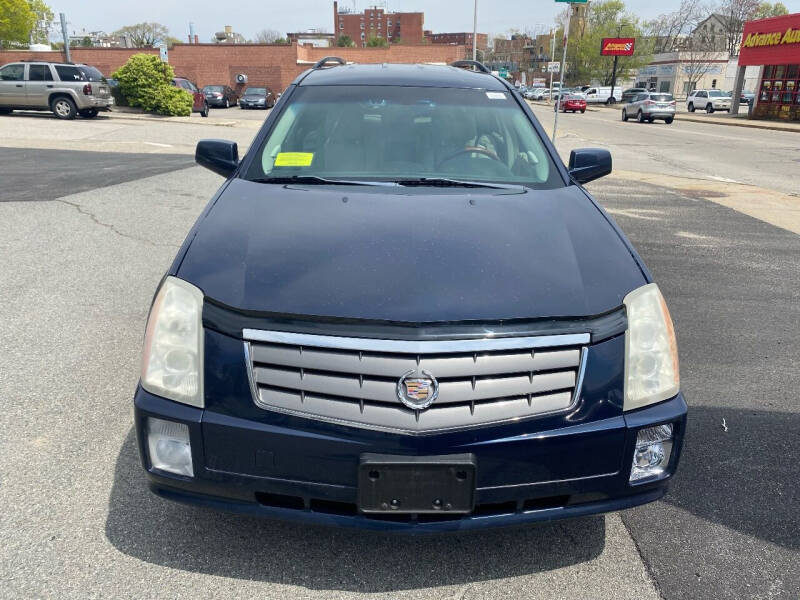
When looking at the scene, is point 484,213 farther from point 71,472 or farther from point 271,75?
point 271,75

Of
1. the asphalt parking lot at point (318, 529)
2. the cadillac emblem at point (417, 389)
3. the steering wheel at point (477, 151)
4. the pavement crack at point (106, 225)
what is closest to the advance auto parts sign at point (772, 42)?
the asphalt parking lot at point (318, 529)

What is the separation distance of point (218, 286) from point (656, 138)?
25.6 m

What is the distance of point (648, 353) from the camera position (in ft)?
7.29

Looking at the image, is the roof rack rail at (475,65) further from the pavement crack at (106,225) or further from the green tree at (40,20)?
the green tree at (40,20)

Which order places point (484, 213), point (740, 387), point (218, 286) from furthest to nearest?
1. point (740, 387)
2. point (484, 213)
3. point (218, 286)

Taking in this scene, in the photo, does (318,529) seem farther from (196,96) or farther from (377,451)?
(196,96)

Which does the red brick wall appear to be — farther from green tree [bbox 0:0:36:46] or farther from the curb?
the curb

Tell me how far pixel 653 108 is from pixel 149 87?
84.6ft

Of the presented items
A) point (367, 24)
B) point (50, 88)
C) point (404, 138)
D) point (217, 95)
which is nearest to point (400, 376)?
point (404, 138)

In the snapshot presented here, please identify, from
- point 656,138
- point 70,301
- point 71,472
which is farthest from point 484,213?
point 656,138

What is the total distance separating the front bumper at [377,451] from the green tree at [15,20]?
2673 inches

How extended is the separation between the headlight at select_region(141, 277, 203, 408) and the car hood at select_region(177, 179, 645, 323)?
0.24 feet

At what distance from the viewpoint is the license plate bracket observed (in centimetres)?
200

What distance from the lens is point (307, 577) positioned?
2.30 meters
